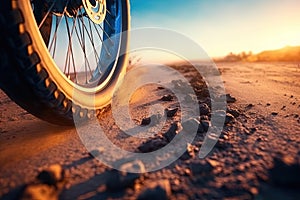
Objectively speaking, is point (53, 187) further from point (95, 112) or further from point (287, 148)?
point (287, 148)

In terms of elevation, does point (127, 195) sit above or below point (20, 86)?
below

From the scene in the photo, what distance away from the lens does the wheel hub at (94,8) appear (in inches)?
72.8

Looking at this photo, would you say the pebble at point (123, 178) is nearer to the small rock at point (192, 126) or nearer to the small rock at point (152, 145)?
the small rock at point (152, 145)

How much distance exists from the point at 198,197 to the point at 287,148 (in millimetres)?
612

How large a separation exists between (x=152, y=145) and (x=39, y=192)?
1.83 feet

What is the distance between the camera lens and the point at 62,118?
4.10 feet

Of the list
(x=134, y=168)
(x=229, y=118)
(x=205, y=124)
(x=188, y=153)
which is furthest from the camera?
(x=229, y=118)

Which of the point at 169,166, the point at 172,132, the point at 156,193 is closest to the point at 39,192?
the point at 156,193

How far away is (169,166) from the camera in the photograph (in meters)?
0.94

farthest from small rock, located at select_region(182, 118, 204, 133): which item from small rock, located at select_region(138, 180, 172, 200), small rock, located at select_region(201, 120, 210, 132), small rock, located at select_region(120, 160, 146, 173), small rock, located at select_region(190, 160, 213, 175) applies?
small rock, located at select_region(138, 180, 172, 200)

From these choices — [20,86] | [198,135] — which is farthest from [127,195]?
[20,86]

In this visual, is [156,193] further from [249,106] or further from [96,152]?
[249,106]

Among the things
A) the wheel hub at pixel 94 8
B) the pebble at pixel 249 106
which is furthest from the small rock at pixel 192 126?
the wheel hub at pixel 94 8

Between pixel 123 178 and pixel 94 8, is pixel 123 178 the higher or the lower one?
the lower one
